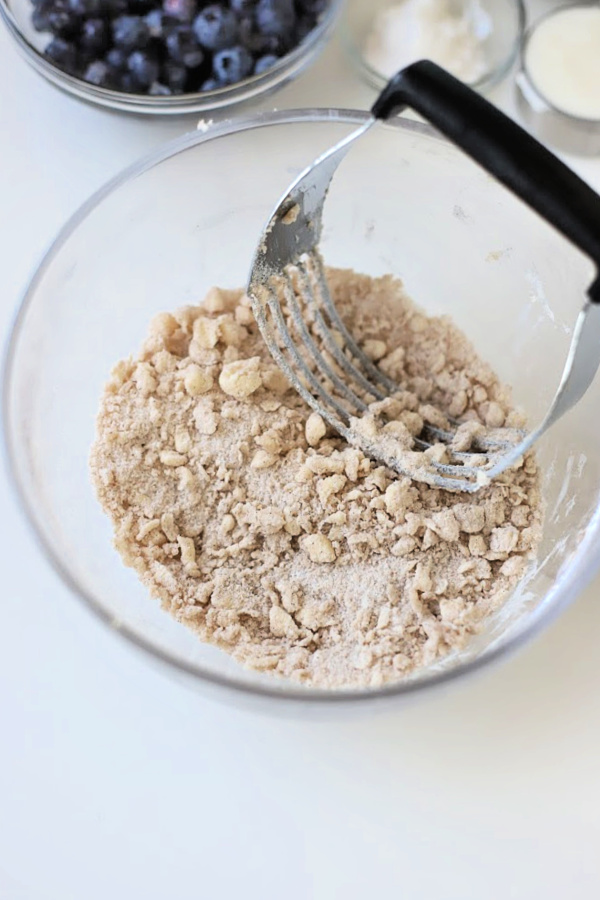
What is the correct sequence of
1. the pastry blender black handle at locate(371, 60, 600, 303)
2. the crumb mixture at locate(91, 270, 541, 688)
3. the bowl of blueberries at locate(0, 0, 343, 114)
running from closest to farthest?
the pastry blender black handle at locate(371, 60, 600, 303), the crumb mixture at locate(91, 270, 541, 688), the bowl of blueberries at locate(0, 0, 343, 114)

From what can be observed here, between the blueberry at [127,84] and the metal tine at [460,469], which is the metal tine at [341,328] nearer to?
the metal tine at [460,469]

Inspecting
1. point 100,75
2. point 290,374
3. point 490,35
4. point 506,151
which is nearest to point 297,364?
point 290,374

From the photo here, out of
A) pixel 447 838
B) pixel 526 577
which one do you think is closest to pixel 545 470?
pixel 526 577

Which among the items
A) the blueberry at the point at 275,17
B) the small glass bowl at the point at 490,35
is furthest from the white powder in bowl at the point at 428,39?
the blueberry at the point at 275,17

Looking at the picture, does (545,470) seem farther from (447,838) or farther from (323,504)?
(447,838)

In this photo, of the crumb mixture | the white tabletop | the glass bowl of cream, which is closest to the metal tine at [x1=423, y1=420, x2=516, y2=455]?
the crumb mixture

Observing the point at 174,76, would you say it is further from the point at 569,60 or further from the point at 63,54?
the point at 569,60

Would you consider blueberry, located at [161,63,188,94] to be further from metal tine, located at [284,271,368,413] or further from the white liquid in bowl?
the white liquid in bowl
